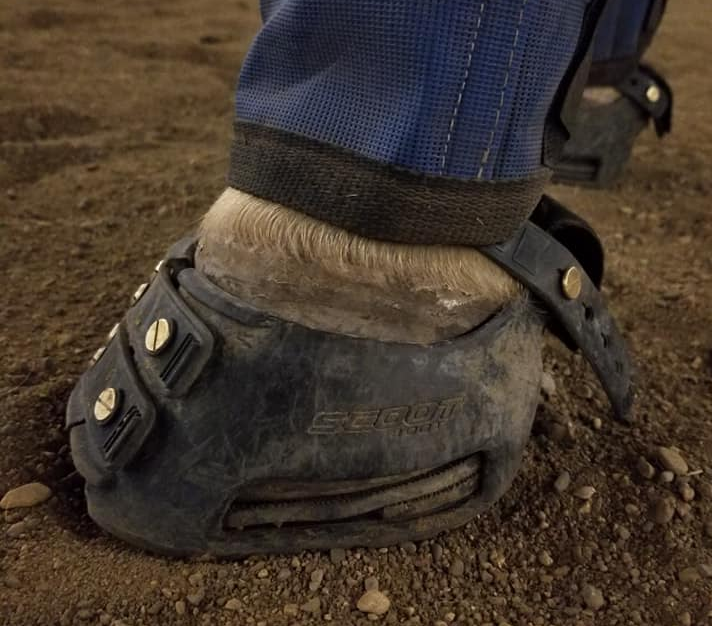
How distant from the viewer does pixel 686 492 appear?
1122 millimetres

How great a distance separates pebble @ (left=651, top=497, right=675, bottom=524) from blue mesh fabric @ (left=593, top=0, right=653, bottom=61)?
1384 mm

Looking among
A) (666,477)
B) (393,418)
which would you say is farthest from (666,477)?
(393,418)

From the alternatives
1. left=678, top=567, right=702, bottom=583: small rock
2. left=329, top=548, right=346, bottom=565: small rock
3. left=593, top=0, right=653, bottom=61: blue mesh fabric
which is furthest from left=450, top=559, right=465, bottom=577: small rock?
left=593, top=0, right=653, bottom=61: blue mesh fabric

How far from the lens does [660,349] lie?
1.48 metres

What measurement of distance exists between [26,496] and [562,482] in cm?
67

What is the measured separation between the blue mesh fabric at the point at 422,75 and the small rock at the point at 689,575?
52cm

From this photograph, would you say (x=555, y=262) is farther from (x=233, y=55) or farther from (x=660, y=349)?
(x=233, y=55)

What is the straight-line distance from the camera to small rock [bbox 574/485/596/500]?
1.11m

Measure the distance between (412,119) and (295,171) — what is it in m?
0.14

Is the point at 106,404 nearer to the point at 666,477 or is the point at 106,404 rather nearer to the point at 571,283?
the point at 571,283

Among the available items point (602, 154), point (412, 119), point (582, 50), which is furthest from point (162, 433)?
point (602, 154)

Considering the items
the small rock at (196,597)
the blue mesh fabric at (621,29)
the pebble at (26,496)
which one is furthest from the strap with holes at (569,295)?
the blue mesh fabric at (621,29)

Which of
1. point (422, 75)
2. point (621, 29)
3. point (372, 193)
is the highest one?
point (422, 75)

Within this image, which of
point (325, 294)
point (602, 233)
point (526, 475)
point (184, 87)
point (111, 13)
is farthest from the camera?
point (111, 13)
